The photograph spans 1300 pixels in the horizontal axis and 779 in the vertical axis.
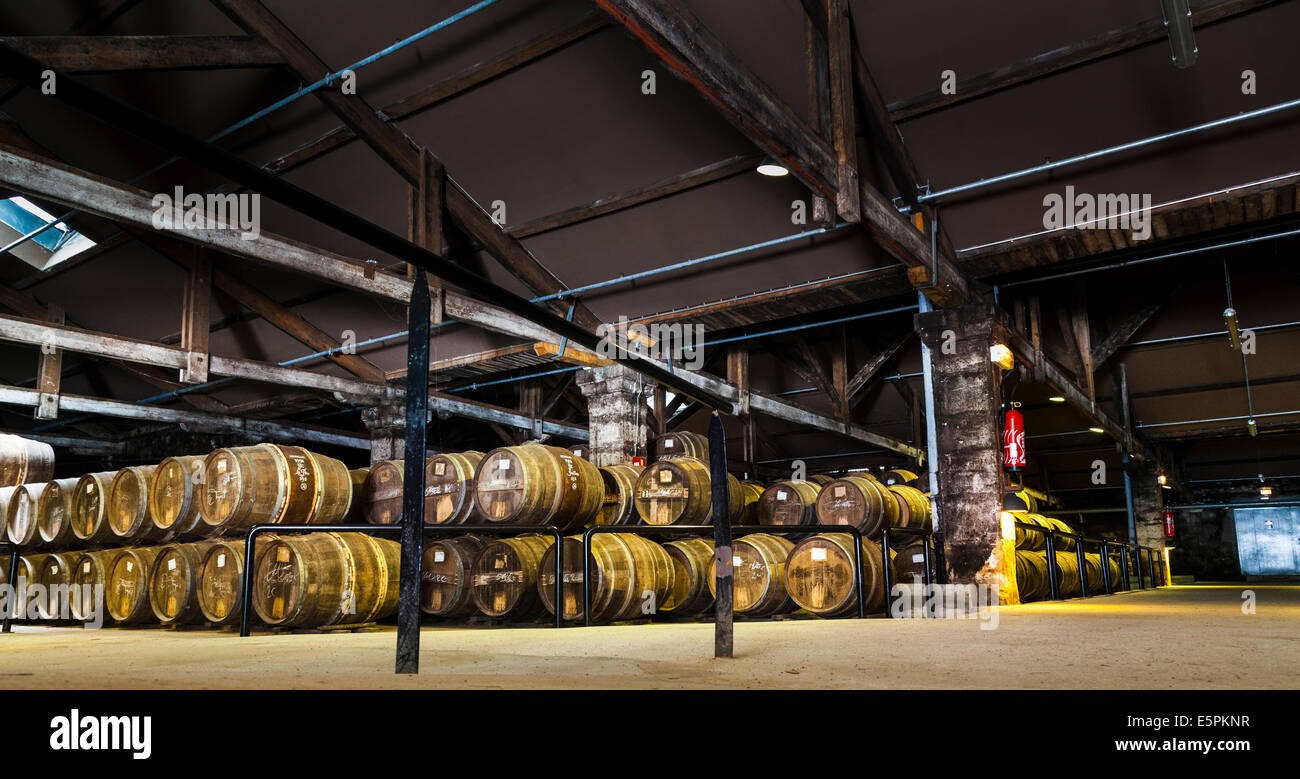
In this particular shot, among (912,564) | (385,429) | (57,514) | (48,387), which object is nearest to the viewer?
(57,514)

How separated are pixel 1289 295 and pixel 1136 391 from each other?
4.31 m

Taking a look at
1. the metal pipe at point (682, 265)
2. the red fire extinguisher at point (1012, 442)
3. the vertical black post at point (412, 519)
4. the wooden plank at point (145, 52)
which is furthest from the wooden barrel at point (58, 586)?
the red fire extinguisher at point (1012, 442)

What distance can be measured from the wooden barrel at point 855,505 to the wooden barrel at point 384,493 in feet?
15.1

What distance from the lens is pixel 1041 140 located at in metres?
7.77

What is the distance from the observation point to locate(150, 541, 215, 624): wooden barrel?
7.01 metres

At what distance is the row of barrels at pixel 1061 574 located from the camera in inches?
407

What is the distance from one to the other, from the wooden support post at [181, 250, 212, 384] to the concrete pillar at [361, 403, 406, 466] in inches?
119

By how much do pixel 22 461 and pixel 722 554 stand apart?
11.8 meters

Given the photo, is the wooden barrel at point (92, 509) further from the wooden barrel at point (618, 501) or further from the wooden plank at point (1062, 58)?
the wooden plank at point (1062, 58)

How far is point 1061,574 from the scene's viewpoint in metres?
12.6

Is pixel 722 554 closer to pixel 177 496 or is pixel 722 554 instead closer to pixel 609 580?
pixel 609 580

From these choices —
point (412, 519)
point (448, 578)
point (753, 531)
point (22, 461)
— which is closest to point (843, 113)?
point (753, 531)

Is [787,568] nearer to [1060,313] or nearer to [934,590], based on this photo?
[934,590]
